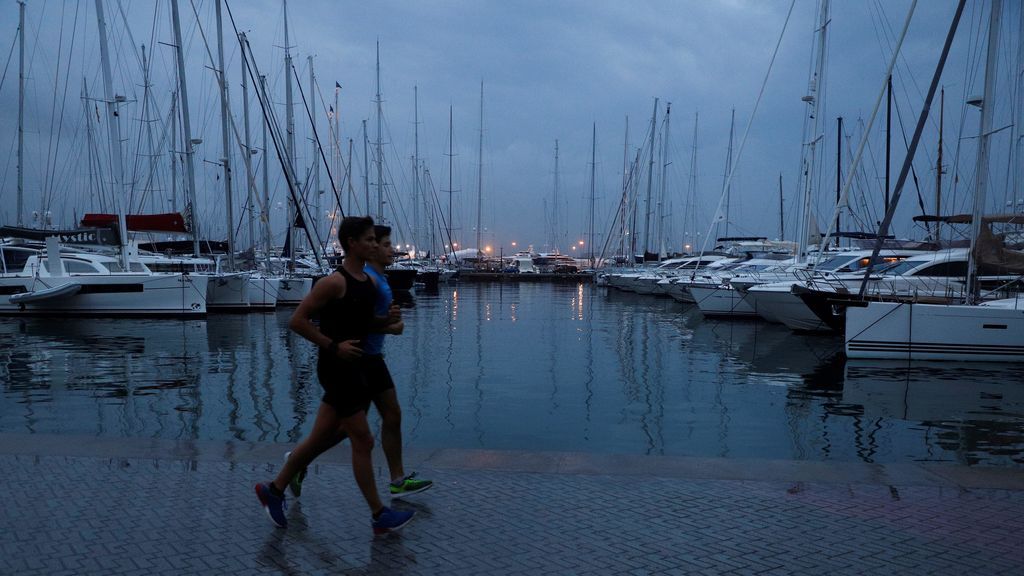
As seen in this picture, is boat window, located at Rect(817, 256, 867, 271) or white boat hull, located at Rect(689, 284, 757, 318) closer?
boat window, located at Rect(817, 256, 867, 271)

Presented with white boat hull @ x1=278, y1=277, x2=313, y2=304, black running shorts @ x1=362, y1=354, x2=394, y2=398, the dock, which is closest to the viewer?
black running shorts @ x1=362, y1=354, x2=394, y2=398

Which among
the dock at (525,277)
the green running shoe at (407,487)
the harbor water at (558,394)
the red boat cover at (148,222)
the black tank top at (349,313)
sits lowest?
the dock at (525,277)

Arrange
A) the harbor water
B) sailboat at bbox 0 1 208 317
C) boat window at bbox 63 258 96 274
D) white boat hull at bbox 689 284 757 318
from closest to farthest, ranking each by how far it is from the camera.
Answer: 1. the harbor water
2. sailboat at bbox 0 1 208 317
3. boat window at bbox 63 258 96 274
4. white boat hull at bbox 689 284 757 318

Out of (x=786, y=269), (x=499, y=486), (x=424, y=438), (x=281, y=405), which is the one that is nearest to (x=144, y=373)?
(x=281, y=405)

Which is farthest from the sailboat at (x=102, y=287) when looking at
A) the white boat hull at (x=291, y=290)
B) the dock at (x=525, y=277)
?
the dock at (x=525, y=277)

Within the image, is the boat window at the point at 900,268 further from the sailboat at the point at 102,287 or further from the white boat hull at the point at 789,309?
the sailboat at the point at 102,287

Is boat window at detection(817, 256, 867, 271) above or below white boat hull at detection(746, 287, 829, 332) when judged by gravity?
above

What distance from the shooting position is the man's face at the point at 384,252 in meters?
5.02

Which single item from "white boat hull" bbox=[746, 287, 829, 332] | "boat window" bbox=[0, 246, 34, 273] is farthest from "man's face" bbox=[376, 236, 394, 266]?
"boat window" bbox=[0, 246, 34, 273]

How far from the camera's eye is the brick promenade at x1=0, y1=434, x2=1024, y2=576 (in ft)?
13.0

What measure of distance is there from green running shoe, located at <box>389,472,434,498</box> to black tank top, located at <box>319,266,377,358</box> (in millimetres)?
1070

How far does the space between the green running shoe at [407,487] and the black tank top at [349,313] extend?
107 centimetres

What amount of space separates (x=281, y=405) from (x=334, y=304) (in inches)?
227

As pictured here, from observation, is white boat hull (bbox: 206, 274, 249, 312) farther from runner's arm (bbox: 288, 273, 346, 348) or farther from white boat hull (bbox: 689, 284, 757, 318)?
runner's arm (bbox: 288, 273, 346, 348)
